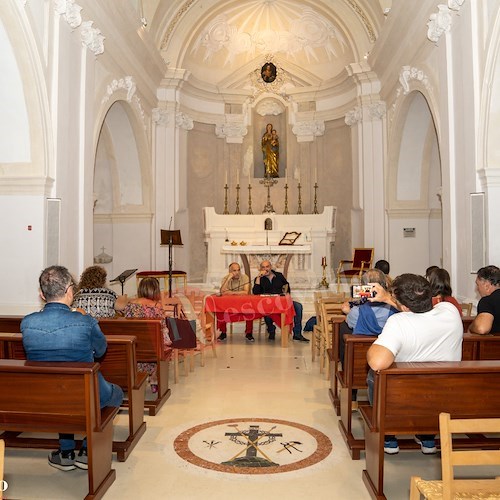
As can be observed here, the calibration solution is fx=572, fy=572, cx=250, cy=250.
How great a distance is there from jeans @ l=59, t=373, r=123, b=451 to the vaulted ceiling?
36.8 feet

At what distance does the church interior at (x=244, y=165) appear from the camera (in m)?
5.32

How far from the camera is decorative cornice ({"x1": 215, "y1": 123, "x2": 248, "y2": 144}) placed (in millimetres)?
16641

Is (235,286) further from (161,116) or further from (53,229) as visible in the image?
(161,116)

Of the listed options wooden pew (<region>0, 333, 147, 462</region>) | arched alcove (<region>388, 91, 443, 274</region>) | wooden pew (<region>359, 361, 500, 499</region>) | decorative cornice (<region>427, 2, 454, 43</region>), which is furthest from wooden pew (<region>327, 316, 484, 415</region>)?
arched alcove (<region>388, 91, 443, 274</region>)

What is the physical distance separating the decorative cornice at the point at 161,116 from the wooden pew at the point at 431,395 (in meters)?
11.8

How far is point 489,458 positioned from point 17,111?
22.9 feet

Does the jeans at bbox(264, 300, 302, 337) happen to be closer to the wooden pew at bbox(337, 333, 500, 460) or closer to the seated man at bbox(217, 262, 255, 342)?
the seated man at bbox(217, 262, 255, 342)

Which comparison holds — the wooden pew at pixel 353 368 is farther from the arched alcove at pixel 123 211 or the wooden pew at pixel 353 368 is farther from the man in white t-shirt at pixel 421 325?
the arched alcove at pixel 123 211

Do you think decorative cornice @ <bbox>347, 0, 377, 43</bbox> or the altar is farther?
decorative cornice @ <bbox>347, 0, 377, 43</bbox>

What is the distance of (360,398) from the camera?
5.88m

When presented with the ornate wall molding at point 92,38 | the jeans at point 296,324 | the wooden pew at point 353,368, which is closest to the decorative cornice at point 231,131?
the ornate wall molding at point 92,38

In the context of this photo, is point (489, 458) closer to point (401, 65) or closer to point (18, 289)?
point (18, 289)

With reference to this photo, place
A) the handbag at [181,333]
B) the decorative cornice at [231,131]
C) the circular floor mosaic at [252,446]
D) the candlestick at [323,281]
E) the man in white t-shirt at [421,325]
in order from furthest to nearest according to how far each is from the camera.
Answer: the decorative cornice at [231,131] → the candlestick at [323,281] → the handbag at [181,333] → the circular floor mosaic at [252,446] → the man in white t-shirt at [421,325]

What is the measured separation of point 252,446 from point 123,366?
124 cm
